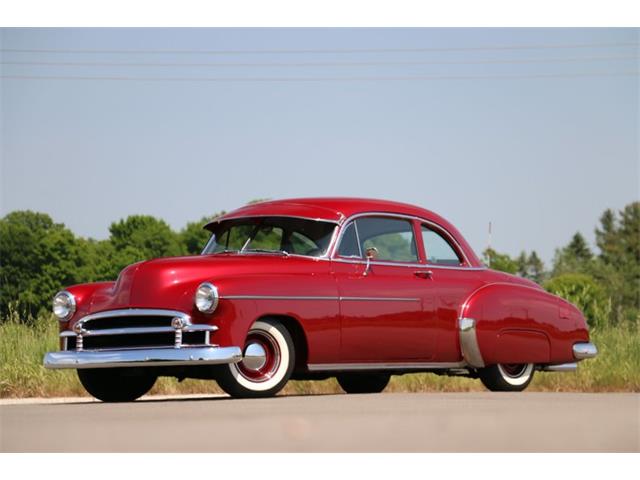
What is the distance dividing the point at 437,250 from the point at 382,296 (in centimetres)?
140

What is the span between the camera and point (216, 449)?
22.7ft

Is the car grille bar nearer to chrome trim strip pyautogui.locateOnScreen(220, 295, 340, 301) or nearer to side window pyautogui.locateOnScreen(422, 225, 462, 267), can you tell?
chrome trim strip pyautogui.locateOnScreen(220, 295, 340, 301)

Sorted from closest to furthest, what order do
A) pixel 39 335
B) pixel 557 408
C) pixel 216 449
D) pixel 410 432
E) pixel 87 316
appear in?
1. pixel 216 449
2. pixel 410 432
3. pixel 557 408
4. pixel 87 316
5. pixel 39 335

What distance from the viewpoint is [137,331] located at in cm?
1050

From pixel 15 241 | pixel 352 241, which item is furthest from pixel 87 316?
pixel 15 241

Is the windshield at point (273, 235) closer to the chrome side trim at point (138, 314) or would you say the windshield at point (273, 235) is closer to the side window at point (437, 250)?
the side window at point (437, 250)

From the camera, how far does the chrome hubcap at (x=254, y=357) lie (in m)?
10.6

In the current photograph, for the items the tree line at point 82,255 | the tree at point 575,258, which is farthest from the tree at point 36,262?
the tree at point 575,258

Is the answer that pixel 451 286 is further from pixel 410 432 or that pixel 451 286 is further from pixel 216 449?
pixel 216 449

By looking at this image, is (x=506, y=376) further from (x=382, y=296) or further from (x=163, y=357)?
(x=163, y=357)

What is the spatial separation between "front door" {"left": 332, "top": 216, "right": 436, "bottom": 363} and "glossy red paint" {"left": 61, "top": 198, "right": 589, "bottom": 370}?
0.01 m

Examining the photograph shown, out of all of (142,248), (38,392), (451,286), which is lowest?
(38,392)

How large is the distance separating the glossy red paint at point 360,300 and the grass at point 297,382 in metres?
1.38

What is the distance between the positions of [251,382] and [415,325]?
2033mm
